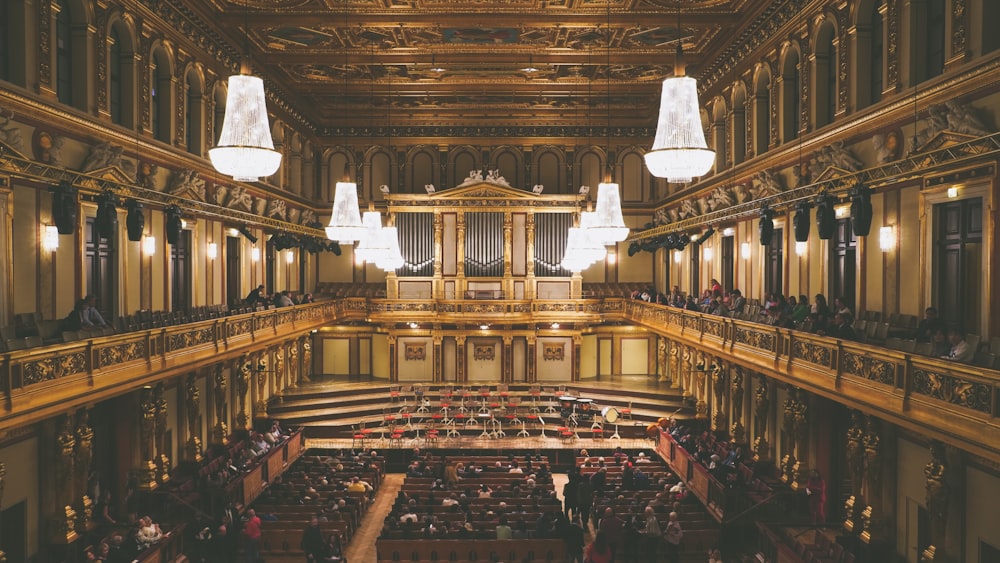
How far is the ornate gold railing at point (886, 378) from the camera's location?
7.89 meters

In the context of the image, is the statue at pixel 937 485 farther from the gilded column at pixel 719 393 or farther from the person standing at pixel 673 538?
the gilded column at pixel 719 393

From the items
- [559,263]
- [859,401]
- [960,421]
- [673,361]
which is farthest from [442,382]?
[960,421]

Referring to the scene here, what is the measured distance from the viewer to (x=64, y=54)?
530 inches

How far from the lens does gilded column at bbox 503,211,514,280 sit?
2931 cm

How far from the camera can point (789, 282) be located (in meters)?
17.3

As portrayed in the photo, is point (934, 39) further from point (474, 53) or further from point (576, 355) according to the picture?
point (576, 355)

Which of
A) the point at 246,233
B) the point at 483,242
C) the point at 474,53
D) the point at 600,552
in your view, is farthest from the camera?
the point at 483,242

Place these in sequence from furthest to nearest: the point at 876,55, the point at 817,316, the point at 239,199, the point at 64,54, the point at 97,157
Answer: the point at 239,199, the point at 876,55, the point at 97,157, the point at 64,54, the point at 817,316

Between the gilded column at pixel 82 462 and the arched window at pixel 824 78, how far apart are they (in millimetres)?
16757

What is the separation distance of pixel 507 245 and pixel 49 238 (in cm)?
1888

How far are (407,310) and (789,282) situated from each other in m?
16.0

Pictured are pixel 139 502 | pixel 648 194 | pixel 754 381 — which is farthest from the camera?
pixel 648 194

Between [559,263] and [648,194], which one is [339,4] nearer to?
[559,263]

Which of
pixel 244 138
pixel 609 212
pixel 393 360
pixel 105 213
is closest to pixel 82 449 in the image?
pixel 105 213
